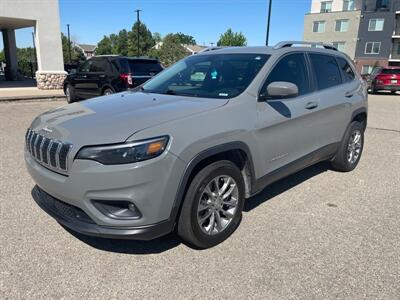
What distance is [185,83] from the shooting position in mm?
4004

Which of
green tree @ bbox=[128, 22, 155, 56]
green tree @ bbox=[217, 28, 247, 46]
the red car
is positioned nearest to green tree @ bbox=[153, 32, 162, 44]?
green tree @ bbox=[128, 22, 155, 56]

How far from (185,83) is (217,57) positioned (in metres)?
0.55

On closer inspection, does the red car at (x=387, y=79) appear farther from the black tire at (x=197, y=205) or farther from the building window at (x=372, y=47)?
the building window at (x=372, y=47)

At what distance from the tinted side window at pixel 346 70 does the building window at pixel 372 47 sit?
47.5m

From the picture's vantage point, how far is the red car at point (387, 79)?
67.6 ft

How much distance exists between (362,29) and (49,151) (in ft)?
173

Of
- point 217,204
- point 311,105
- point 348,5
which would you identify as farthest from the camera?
point 348,5

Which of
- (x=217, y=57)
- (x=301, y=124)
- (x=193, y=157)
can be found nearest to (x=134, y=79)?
(x=217, y=57)

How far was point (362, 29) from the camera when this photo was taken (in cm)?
4747

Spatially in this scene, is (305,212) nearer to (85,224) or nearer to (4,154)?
(85,224)

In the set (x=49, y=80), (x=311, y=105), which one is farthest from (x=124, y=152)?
(x=49, y=80)

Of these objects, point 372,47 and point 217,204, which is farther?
point 372,47

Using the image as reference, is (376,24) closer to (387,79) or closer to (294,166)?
(387,79)

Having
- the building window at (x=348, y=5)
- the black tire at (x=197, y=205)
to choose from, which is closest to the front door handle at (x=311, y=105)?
the black tire at (x=197, y=205)
